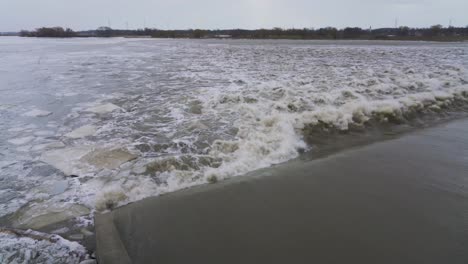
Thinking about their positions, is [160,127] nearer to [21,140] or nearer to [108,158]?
[108,158]

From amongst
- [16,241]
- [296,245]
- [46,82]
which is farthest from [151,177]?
[46,82]

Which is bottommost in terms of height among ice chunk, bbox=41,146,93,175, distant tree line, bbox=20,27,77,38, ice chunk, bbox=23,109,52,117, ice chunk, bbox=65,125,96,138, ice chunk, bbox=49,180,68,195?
ice chunk, bbox=49,180,68,195

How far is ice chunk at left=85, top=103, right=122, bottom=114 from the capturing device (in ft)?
25.2

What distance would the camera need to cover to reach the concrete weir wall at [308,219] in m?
2.68

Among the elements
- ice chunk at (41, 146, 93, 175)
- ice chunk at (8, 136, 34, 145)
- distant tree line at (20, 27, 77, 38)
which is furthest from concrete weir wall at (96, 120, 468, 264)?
distant tree line at (20, 27, 77, 38)

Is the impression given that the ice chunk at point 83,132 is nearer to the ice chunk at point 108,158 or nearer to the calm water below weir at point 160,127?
the calm water below weir at point 160,127

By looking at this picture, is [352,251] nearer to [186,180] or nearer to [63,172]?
[186,180]

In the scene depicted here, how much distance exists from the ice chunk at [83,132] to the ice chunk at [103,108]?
1.26 m

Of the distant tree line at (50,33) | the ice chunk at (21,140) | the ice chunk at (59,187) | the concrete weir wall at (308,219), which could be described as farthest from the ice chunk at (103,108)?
the distant tree line at (50,33)

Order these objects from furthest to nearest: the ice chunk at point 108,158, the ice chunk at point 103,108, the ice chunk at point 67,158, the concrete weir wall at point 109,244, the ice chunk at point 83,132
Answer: the ice chunk at point 103,108
the ice chunk at point 83,132
the ice chunk at point 108,158
the ice chunk at point 67,158
the concrete weir wall at point 109,244

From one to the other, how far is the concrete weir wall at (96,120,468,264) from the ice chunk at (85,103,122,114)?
481 centimetres

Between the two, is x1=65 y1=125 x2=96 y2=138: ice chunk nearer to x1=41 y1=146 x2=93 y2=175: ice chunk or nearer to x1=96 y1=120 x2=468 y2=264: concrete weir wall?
x1=41 y1=146 x2=93 y2=175: ice chunk

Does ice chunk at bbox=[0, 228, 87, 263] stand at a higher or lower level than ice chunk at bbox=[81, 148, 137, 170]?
lower

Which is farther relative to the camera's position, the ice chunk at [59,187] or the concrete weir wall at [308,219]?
the ice chunk at [59,187]
